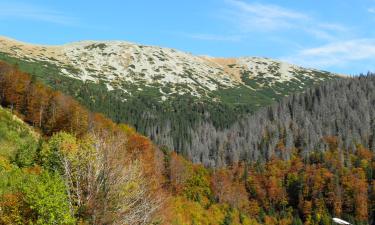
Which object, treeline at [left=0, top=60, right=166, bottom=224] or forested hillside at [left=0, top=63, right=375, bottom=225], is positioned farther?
forested hillside at [left=0, top=63, right=375, bottom=225]

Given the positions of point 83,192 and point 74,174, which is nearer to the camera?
point 83,192

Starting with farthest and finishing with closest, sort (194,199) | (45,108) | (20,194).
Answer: (194,199) < (45,108) < (20,194)

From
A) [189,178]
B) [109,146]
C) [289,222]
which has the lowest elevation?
[289,222]

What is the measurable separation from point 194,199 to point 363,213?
76.5m

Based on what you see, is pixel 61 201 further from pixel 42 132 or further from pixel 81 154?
pixel 42 132

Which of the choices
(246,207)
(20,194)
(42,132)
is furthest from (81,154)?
(246,207)

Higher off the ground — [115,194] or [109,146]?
[109,146]

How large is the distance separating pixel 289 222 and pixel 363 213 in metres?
32.2

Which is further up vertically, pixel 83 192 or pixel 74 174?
pixel 74 174

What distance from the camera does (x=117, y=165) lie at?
126 ft

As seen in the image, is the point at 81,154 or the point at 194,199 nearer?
the point at 81,154

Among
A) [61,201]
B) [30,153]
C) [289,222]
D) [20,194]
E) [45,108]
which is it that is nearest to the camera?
[61,201]

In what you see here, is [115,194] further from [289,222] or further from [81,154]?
[289,222]

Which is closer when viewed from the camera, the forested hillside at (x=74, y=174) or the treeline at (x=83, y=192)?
the treeline at (x=83, y=192)
